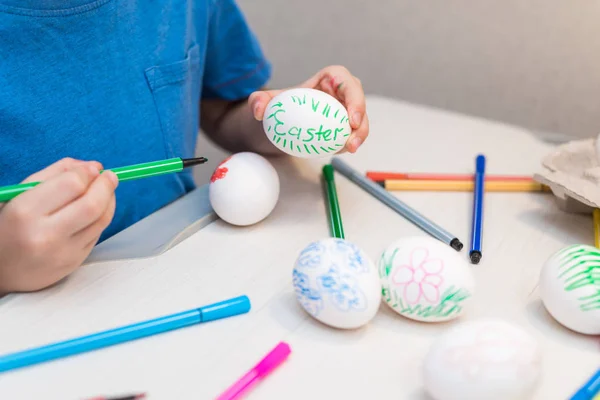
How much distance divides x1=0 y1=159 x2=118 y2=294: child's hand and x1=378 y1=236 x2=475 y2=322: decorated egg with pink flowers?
0.66 ft

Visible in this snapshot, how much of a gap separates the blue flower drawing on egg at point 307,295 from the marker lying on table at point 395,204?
→ 0.15 metres

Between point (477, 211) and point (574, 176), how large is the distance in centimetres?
10

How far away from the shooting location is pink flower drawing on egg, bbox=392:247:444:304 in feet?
1.27

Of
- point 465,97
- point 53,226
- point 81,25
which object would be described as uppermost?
point 81,25

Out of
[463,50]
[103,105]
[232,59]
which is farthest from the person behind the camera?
[463,50]

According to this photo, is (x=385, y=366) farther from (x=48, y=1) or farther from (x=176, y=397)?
(x=48, y=1)

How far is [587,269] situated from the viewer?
0.40 m

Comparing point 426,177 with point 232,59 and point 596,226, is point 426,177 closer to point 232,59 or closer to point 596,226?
point 596,226

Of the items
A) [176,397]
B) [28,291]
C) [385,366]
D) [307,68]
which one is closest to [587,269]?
[385,366]

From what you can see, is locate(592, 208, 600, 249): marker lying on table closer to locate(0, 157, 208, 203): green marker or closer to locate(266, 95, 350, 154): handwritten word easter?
locate(266, 95, 350, 154): handwritten word easter

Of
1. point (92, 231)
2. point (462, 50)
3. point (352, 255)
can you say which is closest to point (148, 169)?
point (92, 231)

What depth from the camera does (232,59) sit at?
712mm

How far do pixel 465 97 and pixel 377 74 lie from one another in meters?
0.15

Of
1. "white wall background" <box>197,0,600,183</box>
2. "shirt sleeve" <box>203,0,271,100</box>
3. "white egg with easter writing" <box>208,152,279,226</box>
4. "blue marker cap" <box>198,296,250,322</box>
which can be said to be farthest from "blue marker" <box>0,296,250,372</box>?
"white wall background" <box>197,0,600,183</box>
